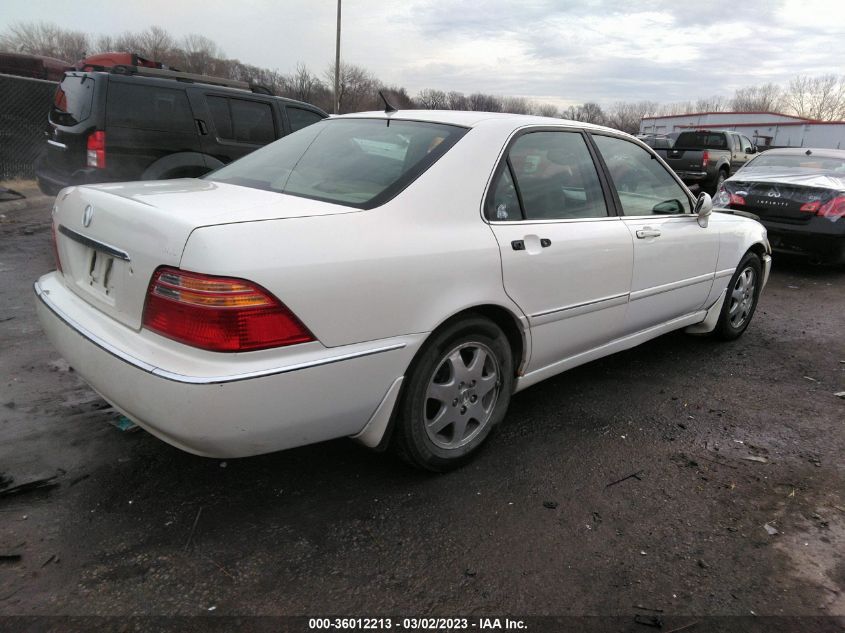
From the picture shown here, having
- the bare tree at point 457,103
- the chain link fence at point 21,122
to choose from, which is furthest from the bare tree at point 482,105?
the chain link fence at point 21,122

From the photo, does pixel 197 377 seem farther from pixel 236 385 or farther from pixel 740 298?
pixel 740 298

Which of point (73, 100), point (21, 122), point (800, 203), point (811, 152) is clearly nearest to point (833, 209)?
point (800, 203)

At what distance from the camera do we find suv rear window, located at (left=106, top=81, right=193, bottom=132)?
657 cm

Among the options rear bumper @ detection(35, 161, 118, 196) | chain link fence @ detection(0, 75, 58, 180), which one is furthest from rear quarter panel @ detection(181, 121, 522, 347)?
chain link fence @ detection(0, 75, 58, 180)

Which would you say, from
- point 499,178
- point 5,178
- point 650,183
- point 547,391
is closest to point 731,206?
point 650,183

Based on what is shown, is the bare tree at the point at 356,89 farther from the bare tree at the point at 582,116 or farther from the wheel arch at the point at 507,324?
the wheel arch at the point at 507,324

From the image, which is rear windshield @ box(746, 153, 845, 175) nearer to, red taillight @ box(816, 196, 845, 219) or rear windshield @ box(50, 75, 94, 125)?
red taillight @ box(816, 196, 845, 219)

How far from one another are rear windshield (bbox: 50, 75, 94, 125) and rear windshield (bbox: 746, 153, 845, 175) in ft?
28.1

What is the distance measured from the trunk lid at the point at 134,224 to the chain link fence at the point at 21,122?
10238 mm

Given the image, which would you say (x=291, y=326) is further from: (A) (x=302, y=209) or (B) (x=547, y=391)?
(B) (x=547, y=391)

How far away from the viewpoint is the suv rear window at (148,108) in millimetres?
6566

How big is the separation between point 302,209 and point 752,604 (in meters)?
Result: 2.16

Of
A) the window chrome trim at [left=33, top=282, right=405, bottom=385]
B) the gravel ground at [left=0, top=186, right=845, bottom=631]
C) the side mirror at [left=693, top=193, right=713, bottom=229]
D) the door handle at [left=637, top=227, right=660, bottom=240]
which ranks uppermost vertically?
the side mirror at [left=693, top=193, right=713, bottom=229]

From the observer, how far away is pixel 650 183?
3.90m
